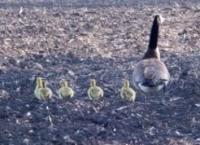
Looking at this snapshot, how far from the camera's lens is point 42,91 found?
847 centimetres

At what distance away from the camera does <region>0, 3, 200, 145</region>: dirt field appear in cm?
771

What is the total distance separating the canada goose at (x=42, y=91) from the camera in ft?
27.8

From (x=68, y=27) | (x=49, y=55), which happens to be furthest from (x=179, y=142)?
(x=68, y=27)

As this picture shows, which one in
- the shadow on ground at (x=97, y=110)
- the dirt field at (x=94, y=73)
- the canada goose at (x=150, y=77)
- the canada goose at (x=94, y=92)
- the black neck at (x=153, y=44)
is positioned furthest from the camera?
the black neck at (x=153, y=44)

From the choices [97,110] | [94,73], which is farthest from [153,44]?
[97,110]

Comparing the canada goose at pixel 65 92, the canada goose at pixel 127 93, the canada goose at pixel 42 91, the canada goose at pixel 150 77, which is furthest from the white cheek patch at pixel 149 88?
the canada goose at pixel 42 91

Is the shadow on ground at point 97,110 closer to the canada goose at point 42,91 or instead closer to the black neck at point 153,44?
the canada goose at point 42,91

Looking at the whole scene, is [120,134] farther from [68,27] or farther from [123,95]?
[68,27]

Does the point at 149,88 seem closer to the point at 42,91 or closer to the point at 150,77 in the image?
the point at 150,77

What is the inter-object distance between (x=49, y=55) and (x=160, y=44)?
73.2 inches

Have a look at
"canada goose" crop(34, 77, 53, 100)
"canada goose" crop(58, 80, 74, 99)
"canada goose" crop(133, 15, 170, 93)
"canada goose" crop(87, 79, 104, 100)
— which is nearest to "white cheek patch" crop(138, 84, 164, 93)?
"canada goose" crop(133, 15, 170, 93)

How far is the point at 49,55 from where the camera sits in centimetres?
1066

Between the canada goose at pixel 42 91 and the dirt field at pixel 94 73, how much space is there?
0.12 metres

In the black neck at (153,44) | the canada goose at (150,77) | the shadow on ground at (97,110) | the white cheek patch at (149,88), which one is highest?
the black neck at (153,44)
